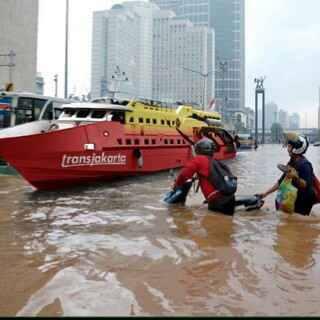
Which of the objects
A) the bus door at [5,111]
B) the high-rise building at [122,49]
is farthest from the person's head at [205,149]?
the high-rise building at [122,49]

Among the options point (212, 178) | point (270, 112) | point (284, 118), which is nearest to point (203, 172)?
point (212, 178)

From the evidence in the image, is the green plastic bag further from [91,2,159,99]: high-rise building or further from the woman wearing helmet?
[91,2,159,99]: high-rise building

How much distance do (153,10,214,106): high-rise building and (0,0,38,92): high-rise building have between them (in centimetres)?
1373

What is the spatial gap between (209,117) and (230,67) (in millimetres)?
49059

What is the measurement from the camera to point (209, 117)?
27.1 metres

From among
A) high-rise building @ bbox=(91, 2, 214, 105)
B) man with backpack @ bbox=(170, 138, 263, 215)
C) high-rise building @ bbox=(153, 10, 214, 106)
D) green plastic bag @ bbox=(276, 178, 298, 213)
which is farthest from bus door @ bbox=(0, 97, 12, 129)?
high-rise building @ bbox=(153, 10, 214, 106)

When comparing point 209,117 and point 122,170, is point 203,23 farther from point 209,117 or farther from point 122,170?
point 122,170

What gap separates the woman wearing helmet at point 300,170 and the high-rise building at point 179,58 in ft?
160

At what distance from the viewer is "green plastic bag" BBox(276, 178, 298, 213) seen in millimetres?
7625

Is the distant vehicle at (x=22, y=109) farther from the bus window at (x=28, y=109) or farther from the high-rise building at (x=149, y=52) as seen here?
the high-rise building at (x=149, y=52)

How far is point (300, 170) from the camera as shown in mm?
7500

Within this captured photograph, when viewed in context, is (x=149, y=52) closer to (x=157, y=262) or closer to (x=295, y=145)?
(x=295, y=145)

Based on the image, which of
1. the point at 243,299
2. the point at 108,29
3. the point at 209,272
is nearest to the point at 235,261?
the point at 209,272

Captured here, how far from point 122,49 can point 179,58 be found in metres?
14.7
